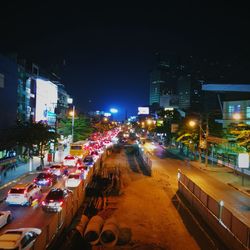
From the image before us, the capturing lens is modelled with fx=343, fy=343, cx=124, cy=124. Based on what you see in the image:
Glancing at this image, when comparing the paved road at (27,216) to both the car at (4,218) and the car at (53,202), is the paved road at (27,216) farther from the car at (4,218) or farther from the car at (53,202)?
the car at (53,202)

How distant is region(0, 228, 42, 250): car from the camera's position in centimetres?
1416

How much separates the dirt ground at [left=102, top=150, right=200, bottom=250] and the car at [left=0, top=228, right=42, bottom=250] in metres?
4.78

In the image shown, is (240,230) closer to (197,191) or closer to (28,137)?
(197,191)

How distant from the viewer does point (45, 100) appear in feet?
236

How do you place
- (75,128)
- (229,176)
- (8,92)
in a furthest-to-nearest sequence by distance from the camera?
(75,128) → (8,92) → (229,176)

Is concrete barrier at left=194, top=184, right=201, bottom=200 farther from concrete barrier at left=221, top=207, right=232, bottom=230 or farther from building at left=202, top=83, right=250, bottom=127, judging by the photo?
building at left=202, top=83, right=250, bottom=127

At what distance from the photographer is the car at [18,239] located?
46.4 feet

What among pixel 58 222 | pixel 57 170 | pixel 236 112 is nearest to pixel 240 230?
pixel 58 222

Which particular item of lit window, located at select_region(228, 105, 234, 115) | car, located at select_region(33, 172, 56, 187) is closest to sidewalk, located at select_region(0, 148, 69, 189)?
car, located at select_region(33, 172, 56, 187)

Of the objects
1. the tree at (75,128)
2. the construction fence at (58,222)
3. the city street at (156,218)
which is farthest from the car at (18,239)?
the tree at (75,128)

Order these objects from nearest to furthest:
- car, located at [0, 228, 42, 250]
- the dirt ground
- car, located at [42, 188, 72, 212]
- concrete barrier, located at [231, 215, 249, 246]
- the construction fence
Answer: car, located at [0, 228, 42, 250] < the construction fence < concrete barrier, located at [231, 215, 249, 246] < the dirt ground < car, located at [42, 188, 72, 212]

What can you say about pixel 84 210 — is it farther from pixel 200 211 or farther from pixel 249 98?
pixel 249 98

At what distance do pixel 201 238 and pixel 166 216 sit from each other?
5.18 metres

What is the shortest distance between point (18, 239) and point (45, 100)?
194ft
